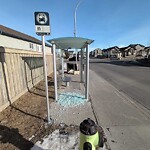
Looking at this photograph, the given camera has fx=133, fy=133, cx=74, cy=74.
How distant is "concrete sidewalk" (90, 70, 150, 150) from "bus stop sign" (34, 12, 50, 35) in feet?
9.44

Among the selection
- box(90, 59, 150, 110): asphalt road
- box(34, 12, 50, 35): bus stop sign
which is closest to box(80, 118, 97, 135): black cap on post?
box(34, 12, 50, 35): bus stop sign

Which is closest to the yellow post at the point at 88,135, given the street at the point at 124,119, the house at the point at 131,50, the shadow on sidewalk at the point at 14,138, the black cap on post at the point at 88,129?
the black cap on post at the point at 88,129

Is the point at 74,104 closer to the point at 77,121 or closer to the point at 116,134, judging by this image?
the point at 77,121

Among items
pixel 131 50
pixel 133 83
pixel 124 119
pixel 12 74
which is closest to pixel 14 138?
pixel 12 74

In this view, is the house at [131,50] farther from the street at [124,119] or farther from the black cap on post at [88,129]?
the black cap on post at [88,129]

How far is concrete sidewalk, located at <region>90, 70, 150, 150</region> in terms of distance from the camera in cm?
292

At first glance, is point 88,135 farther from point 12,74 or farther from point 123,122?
point 12,74

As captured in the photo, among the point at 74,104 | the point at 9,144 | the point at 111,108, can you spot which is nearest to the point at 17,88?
the point at 74,104

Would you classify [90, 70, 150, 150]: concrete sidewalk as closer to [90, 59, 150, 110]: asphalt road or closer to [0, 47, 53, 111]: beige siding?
[90, 59, 150, 110]: asphalt road

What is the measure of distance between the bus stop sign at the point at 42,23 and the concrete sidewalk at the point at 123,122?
113 inches

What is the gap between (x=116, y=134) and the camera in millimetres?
3238

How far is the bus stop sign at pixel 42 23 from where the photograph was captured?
3.11 m

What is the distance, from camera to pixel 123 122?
3811 millimetres

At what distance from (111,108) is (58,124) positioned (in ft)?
6.89
